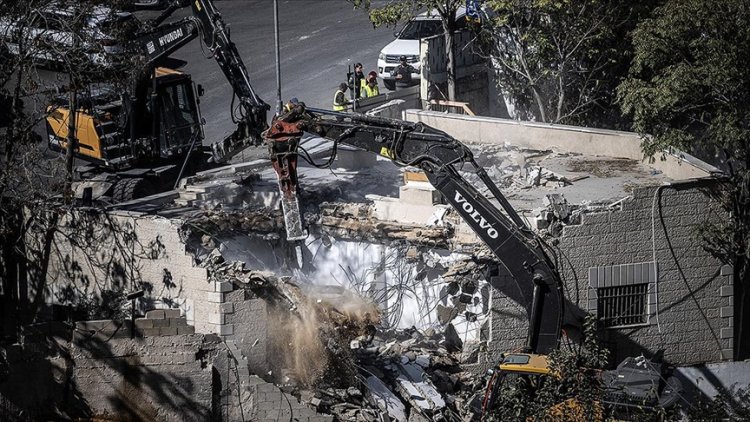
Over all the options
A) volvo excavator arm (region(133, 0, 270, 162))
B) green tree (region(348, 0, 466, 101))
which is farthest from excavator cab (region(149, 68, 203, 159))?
green tree (region(348, 0, 466, 101))

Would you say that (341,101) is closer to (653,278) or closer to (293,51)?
(293,51)

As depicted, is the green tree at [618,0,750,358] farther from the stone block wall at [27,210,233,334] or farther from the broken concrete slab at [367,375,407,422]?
the stone block wall at [27,210,233,334]

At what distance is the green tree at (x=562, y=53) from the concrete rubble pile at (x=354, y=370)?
959cm

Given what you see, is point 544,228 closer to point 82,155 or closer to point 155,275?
point 155,275

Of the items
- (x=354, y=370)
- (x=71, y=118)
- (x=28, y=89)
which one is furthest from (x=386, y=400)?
(x=28, y=89)

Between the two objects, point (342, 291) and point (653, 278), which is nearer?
point (653, 278)

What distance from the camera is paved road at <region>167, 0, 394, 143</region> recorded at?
35.8m

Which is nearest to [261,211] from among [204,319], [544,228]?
[204,319]

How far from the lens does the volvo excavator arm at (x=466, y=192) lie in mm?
20312

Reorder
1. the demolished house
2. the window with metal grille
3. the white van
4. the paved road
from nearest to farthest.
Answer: the demolished house
the window with metal grille
the white van
the paved road

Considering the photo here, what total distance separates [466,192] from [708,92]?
6822mm

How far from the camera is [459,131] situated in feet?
96.2

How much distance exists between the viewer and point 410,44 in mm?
35000

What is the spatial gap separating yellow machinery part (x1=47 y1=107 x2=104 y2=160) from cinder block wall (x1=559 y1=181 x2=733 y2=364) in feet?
35.9
